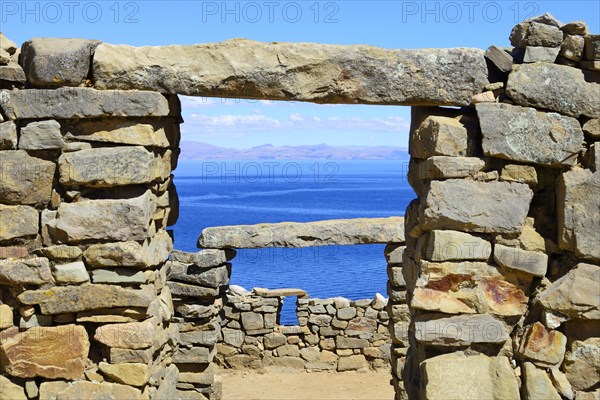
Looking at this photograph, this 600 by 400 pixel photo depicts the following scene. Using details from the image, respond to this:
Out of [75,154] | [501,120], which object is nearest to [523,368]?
[501,120]

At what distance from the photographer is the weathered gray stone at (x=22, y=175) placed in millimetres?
4348

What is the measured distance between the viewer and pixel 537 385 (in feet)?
13.7

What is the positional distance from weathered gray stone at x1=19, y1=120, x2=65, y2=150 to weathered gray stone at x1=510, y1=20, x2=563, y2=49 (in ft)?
9.75

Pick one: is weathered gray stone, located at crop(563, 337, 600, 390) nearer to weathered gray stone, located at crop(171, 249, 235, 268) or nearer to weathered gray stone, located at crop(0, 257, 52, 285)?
weathered gray stone, located at crop(0, 257, 52, 285)

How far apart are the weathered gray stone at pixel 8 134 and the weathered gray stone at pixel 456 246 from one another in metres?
2.69

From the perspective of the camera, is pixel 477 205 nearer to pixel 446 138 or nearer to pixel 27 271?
pixel 446 138

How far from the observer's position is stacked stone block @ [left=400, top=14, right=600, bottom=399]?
4.20 m

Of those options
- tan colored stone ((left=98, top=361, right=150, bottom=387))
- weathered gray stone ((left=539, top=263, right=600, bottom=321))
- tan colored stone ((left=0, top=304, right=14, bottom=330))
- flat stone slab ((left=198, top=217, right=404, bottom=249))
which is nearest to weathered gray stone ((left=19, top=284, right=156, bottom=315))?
tan colored stone ((left=0, top=304, right=14, bottom=330))

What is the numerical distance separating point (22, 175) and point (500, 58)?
122 inches

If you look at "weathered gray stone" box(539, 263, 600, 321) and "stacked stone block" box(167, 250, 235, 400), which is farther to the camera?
"stacked stone block" box(167, 250, 235, 400)

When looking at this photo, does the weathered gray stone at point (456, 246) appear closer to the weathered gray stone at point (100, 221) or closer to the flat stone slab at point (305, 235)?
the weathered gray stone at point (100, 221)

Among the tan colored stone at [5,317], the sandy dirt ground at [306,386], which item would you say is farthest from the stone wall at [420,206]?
the sandy dirt ground at [306,386]

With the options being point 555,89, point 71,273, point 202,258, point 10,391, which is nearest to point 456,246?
point 555,89

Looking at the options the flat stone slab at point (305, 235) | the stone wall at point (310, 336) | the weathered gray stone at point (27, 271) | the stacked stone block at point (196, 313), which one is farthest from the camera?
the stone wall at point (310, 336)
